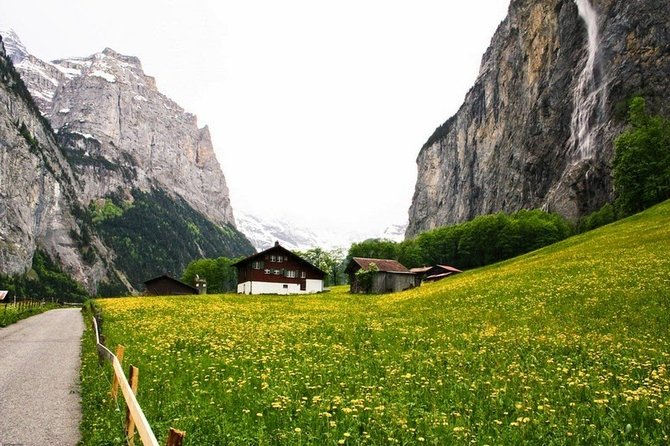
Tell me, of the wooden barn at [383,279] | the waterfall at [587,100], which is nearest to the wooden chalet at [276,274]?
the wooden barn at [383,279]

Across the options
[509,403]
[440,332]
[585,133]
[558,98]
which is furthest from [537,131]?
[509,403]

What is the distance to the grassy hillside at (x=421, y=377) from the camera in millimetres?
9242

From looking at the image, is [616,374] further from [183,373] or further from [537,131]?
[537,131]

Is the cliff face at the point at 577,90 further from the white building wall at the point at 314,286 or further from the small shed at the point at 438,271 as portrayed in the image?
the white building wall at the point at 314,286

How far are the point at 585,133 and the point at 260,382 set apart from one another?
5959 inches

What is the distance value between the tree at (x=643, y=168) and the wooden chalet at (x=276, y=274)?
64241mm

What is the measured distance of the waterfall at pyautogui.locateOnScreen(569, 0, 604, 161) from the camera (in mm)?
136125

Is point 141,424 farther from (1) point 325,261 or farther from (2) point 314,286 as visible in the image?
(1) point 325,261

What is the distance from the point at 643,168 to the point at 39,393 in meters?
103

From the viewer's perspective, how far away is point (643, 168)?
9025 cm

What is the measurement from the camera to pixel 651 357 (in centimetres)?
1597

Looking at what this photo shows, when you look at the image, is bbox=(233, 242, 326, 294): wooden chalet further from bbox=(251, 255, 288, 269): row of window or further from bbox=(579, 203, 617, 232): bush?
bbox=(579, 203, 617, 232): bush

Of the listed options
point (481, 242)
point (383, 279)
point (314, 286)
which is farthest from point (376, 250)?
point (383, 279)

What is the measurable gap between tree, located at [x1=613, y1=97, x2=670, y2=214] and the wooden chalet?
64.2 metres
